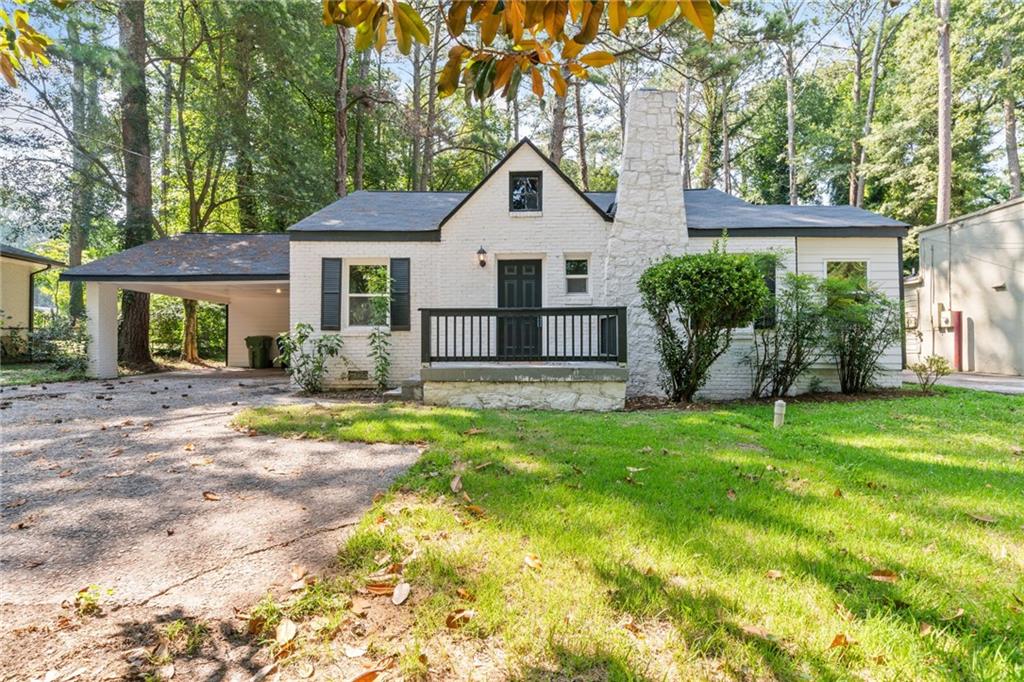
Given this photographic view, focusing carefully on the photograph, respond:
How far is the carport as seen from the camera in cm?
1022

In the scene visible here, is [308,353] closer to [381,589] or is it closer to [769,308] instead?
[381,589]

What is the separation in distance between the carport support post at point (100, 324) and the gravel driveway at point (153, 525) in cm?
588

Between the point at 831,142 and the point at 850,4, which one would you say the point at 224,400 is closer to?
the point at 831,142

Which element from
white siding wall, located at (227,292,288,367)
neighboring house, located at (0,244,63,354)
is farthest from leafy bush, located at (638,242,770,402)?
neighboring house, located at (0,244,63,354)

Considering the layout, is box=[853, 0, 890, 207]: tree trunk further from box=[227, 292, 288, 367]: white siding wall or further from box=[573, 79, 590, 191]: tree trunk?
box=[227, 292, 288, 367]: white siding wall

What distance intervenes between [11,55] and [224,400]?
21.0 feet

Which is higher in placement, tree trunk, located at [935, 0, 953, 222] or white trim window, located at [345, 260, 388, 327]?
tree trunk, located at [935, 0, 953, 222]

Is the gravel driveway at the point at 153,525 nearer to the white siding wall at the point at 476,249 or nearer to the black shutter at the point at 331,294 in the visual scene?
the black shutter at the point at 331,294

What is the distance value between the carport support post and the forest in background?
2956 millimetres

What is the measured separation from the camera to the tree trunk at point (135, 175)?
1255 cm

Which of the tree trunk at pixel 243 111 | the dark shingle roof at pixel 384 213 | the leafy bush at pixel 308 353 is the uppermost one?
the tree trunk at pixel 243 111

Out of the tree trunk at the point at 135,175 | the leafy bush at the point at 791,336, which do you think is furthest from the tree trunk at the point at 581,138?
the tree trunk at the point at 135,175

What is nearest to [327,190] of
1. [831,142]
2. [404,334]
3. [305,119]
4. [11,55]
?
[305,119]

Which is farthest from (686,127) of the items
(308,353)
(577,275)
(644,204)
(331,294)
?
(308,353)
